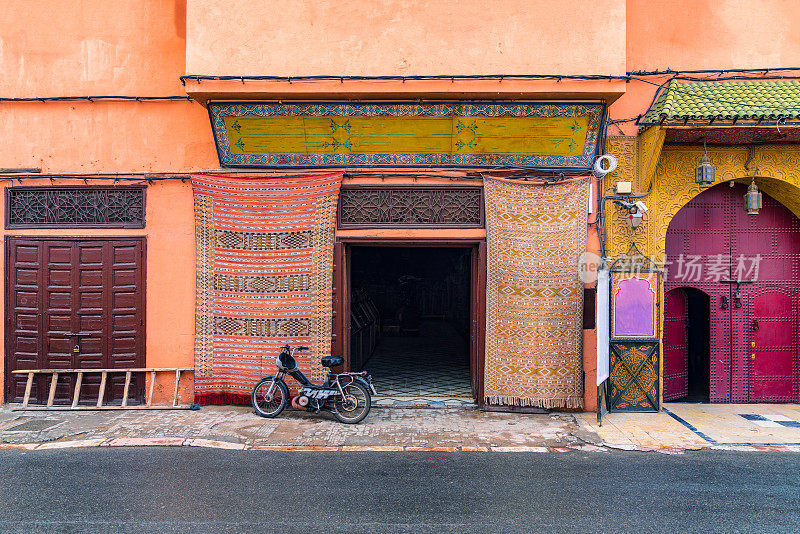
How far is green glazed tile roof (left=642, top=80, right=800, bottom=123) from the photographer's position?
22.4ft

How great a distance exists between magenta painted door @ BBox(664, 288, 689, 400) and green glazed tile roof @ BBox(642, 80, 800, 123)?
3014 millimetres

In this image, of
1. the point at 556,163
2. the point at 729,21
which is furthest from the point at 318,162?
the point at 729,21

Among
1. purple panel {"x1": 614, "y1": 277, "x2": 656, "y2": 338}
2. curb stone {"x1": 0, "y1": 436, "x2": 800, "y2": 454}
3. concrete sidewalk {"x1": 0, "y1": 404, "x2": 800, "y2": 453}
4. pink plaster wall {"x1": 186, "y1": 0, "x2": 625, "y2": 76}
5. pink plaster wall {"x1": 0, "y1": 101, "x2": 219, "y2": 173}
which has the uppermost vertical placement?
pink plaster wall {"x1": 186, "y1": 0, "x2": 625, "y2": 76}

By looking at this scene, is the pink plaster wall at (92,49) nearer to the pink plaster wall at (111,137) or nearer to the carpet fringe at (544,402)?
the pink plaster wall at (111,137)

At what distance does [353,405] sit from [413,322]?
9511 mm

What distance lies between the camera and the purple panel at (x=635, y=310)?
7.68 m

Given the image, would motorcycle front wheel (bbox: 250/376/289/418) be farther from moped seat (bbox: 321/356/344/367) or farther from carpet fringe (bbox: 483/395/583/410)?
carpet fringe (bbox: 483/395/583/410)

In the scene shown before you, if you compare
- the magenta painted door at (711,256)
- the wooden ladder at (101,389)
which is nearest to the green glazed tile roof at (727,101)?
Result: the magenta painted door at (711,256)

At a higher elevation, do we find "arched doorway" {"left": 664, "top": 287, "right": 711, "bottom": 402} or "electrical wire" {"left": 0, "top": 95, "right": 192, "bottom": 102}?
"electrical wire" {"left": 0, "top": 95, "right": 192, "bottom": 102}

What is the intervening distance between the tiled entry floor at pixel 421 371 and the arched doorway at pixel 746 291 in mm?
3662

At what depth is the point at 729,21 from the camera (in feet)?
25.1

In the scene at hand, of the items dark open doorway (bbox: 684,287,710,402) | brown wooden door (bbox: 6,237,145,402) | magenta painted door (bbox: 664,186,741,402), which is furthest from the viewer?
dark open doorway (bbox: 684,287,710,402)

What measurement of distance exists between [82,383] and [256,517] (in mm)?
5084

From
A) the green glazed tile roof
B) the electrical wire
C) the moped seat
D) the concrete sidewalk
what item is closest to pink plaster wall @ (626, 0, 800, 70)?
the green glazed tile roof
